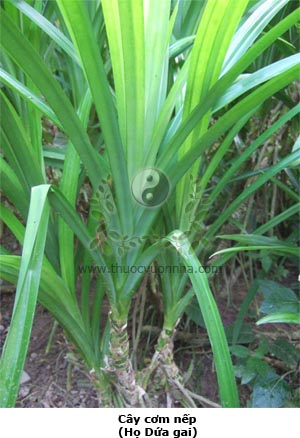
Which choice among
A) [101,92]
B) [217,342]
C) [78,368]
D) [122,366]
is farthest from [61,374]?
[101,92]

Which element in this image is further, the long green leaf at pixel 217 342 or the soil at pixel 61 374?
the soil at pixel 61 374

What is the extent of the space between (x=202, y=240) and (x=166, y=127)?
0.70 feet

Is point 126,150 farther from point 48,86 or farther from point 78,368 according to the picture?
point 78,368

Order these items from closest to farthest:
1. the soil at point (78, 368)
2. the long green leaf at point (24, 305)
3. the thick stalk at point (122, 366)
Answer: the long green leaf at point (24, 305) → the thick stalk at point (122, 366) → the soil at point (78, 368)

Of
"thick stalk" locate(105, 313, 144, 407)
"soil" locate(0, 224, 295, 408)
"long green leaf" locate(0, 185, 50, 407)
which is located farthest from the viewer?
"soil" locate(0, 224, 295, 408)

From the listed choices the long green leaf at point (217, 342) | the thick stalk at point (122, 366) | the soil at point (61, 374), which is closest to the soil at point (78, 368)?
the soil at point (61, 374)

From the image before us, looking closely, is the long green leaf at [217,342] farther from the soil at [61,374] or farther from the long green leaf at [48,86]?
Result: the soil at [61,374]

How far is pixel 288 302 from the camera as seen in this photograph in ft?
2.47

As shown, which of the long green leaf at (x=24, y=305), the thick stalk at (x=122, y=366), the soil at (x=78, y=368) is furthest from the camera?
the soil at (x=78, y=368)

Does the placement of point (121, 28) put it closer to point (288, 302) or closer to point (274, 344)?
point (288, 302)

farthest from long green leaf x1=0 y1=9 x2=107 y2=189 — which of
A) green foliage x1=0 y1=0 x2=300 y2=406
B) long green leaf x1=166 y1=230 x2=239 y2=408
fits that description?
long green leaf x1=166 y1=230 x2=239 y2=408

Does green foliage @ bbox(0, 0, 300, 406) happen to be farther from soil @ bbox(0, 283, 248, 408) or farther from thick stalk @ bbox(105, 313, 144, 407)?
soil @ bbox(0, 283, 248, 408)

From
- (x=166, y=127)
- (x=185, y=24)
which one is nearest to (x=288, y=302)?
(x=166, y=127)

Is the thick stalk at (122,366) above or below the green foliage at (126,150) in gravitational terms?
below
